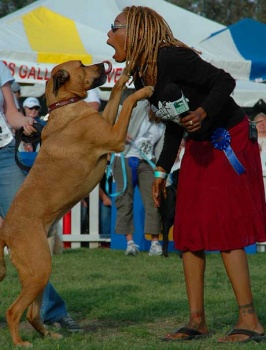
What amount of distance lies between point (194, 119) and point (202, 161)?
1.54 ft

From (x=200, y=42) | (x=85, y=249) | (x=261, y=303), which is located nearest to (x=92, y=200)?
(x=85, y=249)

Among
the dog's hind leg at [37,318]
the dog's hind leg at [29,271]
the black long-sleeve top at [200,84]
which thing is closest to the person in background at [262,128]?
the black long-sleeve top at [200,84]

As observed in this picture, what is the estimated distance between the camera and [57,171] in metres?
5.46

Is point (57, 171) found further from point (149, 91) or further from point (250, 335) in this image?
point (250, 335)

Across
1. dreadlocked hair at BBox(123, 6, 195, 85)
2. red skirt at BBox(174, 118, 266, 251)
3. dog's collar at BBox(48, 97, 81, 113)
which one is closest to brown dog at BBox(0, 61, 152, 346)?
dog's collar at BBox(48, 97, 81, 113)

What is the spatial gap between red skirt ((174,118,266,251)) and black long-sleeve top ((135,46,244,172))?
113 millimetres

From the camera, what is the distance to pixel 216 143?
17.2ft

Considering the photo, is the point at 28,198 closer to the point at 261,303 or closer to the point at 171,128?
the point at 171,128

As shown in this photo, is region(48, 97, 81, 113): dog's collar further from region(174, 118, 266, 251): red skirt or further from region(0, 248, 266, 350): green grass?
region(0, 248, 266, 350): green grass

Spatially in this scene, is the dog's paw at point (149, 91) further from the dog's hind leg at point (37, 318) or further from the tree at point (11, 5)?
the tree at point (11, 5)

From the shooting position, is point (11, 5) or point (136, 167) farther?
point (11, 5)

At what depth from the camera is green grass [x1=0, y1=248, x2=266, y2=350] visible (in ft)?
17.5

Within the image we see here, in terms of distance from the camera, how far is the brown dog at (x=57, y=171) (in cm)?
514

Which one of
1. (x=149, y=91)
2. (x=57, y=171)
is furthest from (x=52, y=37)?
(x=149, y=91)
